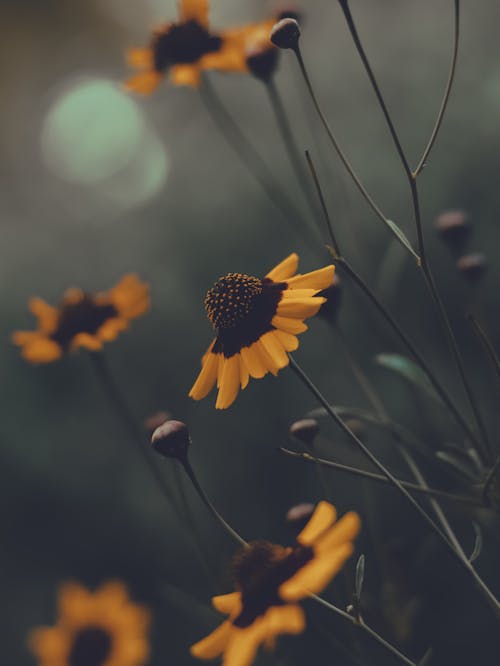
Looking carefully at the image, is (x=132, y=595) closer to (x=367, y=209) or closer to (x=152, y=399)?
(x=152, y=399)

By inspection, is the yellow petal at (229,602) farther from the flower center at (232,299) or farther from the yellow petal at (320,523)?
the flower center at (232,299)

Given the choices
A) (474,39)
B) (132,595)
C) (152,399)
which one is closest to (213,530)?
(132,595)

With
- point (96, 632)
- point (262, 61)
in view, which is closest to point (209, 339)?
point (96, 632)

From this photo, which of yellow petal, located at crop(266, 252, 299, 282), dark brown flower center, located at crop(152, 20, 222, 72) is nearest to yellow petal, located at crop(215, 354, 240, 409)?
yellow petal, located at crop(266, 252, 299, 282)

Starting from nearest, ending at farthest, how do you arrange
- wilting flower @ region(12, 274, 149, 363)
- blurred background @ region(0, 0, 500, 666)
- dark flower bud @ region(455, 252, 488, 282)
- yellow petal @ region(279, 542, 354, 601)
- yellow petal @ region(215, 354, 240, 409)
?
1. yellow petal @ region(279, 542, 354, 601)
2. yellow petal @ region(215, 354, 240, 409)
3. dark flower bud @ region(455, 252, 488, 282)
4. wilting flower @ region(12, 274, 149, 363)
5. blurred background @ region(0, 0, 500, 666)

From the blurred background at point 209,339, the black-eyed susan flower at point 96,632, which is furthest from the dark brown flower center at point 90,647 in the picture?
the blurred background at point 209,339

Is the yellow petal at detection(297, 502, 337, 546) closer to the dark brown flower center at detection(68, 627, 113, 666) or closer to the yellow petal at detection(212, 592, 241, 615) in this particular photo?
the yellow petal at detection(212, 592, 241, 615)
